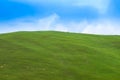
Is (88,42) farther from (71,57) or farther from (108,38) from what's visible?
(71,57)

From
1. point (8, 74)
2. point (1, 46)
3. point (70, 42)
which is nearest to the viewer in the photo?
point (8, 74)

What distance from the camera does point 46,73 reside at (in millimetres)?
59438

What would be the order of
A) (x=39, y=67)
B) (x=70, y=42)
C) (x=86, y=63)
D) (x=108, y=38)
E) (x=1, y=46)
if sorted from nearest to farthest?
(x=39, y=67) < (x=86, y=63) < (x=1, y=46) < (x=70, y=42) < (x=108, y=38)

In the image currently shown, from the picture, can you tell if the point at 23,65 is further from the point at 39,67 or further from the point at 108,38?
the point at 108,38

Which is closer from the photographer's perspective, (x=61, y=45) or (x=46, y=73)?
(x=46, y=73)

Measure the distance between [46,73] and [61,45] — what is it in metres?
19.5

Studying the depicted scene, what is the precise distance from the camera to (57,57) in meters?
68.8

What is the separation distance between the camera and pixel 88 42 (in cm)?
8625

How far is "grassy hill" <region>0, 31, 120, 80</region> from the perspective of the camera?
5938cm

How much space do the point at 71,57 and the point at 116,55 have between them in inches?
420

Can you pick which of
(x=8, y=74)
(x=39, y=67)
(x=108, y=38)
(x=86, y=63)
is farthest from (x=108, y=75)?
(x=108, y=38)

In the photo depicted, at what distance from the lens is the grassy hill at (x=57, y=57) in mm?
59375

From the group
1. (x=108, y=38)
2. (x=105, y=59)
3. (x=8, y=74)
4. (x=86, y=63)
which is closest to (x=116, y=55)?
(x=105, y=59)

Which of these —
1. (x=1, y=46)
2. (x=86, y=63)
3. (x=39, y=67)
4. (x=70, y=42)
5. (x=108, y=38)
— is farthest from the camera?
(x=108, y=38)
